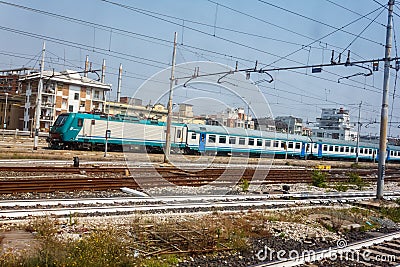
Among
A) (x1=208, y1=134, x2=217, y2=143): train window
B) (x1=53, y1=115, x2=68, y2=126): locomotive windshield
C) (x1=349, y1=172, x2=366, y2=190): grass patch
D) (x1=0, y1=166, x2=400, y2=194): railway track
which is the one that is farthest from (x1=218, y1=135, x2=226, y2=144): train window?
(x1=349, y1=172, x2=366, y2=190): grass patch

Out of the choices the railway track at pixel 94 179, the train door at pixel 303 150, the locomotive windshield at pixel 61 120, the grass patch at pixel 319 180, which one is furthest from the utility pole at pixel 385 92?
the train door at pixel 303 150

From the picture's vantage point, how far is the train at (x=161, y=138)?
29641 millimetres

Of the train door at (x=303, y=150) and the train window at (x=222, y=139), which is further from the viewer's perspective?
the train door at (x=303, y=150)

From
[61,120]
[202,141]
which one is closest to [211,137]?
[202,141]

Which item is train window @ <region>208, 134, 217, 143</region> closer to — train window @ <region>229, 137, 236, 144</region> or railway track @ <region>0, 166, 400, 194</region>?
train window @ <region>229, 137, 236, 144</region>

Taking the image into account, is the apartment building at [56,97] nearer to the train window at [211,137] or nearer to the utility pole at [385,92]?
the train window at [211,137]

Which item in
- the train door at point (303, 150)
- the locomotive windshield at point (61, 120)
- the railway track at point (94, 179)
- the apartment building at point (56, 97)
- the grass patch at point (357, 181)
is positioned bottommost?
the railway track at point (94, 179)

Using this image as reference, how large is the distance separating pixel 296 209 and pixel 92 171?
363 inches

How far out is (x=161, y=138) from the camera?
→ 33.5m

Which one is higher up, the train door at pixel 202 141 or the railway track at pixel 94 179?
the train door at pixel 202 141

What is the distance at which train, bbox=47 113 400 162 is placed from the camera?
29.6 meters

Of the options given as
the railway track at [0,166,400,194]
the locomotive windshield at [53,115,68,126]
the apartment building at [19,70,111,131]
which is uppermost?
the apartment building at [19,70,111,131]

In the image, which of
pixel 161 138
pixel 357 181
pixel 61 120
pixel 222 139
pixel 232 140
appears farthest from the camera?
pixel 232 140

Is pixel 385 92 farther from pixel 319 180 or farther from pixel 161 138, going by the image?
pixel 161 138
